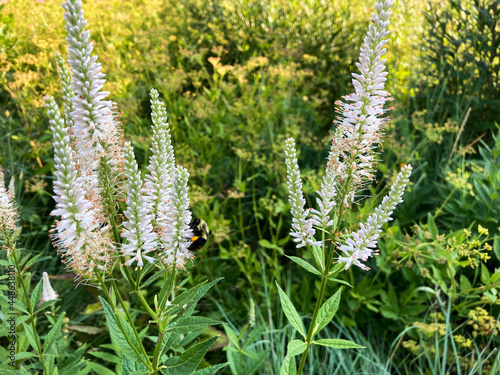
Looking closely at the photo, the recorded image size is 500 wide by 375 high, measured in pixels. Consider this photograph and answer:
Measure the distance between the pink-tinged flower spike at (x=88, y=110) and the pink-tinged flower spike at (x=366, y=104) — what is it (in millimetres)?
852

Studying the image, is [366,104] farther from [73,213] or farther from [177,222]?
[73,213]

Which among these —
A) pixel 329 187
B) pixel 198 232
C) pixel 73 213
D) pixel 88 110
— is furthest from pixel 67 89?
pixel 329 187

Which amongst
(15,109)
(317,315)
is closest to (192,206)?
(317,315)

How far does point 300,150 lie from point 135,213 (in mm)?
3782

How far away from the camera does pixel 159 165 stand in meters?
1.46

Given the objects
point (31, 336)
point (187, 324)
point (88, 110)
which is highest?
point (88, 110)

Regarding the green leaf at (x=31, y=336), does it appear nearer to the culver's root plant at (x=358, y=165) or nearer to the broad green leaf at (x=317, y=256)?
the culver's root plant at (x=358, y=165)

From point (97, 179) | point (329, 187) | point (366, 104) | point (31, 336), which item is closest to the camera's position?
point (97, 179)

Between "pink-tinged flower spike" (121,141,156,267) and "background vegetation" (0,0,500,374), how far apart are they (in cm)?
135

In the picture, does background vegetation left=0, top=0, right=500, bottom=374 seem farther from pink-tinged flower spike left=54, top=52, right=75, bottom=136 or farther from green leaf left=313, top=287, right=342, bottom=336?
pink-tinged flower spike left=54, top=52, right=75, bottom=136

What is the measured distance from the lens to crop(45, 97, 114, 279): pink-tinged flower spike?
1.17 metres

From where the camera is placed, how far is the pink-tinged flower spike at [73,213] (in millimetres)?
1171

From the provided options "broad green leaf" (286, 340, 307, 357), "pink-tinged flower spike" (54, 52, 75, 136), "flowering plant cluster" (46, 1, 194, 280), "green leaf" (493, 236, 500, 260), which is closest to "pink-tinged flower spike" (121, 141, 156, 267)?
"flowering plant cluster" (46, 1, 194, 280)

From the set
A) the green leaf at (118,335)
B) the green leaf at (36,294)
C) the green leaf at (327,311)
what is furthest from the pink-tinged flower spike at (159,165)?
the green leaf at (36,294)
